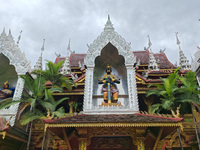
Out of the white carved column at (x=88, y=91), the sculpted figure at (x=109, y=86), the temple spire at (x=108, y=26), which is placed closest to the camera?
the white carved column at (x=88, y=91)

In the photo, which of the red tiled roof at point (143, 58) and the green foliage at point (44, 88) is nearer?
the green foliage at point (44, 88)

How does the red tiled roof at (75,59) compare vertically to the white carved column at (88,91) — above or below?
above

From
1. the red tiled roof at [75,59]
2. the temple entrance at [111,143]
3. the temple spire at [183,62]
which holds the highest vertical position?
the red tiled roof at [75,59]

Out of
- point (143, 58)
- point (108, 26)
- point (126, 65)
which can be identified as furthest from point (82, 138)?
point (143, 58)

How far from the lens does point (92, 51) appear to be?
424 inches

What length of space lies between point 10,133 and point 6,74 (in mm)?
6507

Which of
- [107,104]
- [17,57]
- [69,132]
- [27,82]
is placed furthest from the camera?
[17,57]

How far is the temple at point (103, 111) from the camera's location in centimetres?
765

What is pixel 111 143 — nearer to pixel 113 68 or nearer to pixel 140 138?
pixel 140 138

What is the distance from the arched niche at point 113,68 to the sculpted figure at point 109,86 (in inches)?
22.3

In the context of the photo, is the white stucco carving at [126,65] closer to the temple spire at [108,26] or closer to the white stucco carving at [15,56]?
the temple spire at [108,26]

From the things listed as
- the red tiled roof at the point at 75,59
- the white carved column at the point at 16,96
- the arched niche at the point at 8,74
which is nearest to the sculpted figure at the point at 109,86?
the white carved column at the point at 16,96

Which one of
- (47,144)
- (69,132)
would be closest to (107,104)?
(69,132)

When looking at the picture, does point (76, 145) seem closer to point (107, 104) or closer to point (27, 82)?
point (107, 104)
